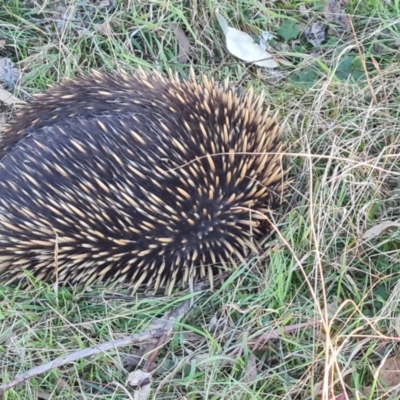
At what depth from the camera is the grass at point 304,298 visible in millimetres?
1768

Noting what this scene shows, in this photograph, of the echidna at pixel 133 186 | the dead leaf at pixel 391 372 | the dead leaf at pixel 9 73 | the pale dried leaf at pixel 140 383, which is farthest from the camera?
the dead leaf at pixel 9 73

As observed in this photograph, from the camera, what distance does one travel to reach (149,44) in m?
2.62

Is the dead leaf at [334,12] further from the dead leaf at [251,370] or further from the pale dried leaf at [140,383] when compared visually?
the pale dried leaf at [140,383]

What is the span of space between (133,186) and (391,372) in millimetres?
812

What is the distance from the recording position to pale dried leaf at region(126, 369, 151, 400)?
1.83 metres

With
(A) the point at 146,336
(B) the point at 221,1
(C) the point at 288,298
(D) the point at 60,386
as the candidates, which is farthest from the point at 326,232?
(B) the point at 221,1

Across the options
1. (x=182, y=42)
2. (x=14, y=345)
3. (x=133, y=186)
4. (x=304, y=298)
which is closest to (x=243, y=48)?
(x=182, y=42)

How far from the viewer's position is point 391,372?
1.72 m

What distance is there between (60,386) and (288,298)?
2.13 feet

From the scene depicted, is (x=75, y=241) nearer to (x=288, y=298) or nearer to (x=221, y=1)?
(x=288, y=298)

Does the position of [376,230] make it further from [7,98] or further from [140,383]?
[7,98]

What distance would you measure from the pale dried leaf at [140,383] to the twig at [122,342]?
0.30 ft

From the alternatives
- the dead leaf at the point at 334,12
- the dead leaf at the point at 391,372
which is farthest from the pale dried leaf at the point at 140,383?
the dead leaf at the point at 334,12

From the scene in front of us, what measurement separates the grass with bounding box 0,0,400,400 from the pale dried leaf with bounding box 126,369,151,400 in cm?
3
